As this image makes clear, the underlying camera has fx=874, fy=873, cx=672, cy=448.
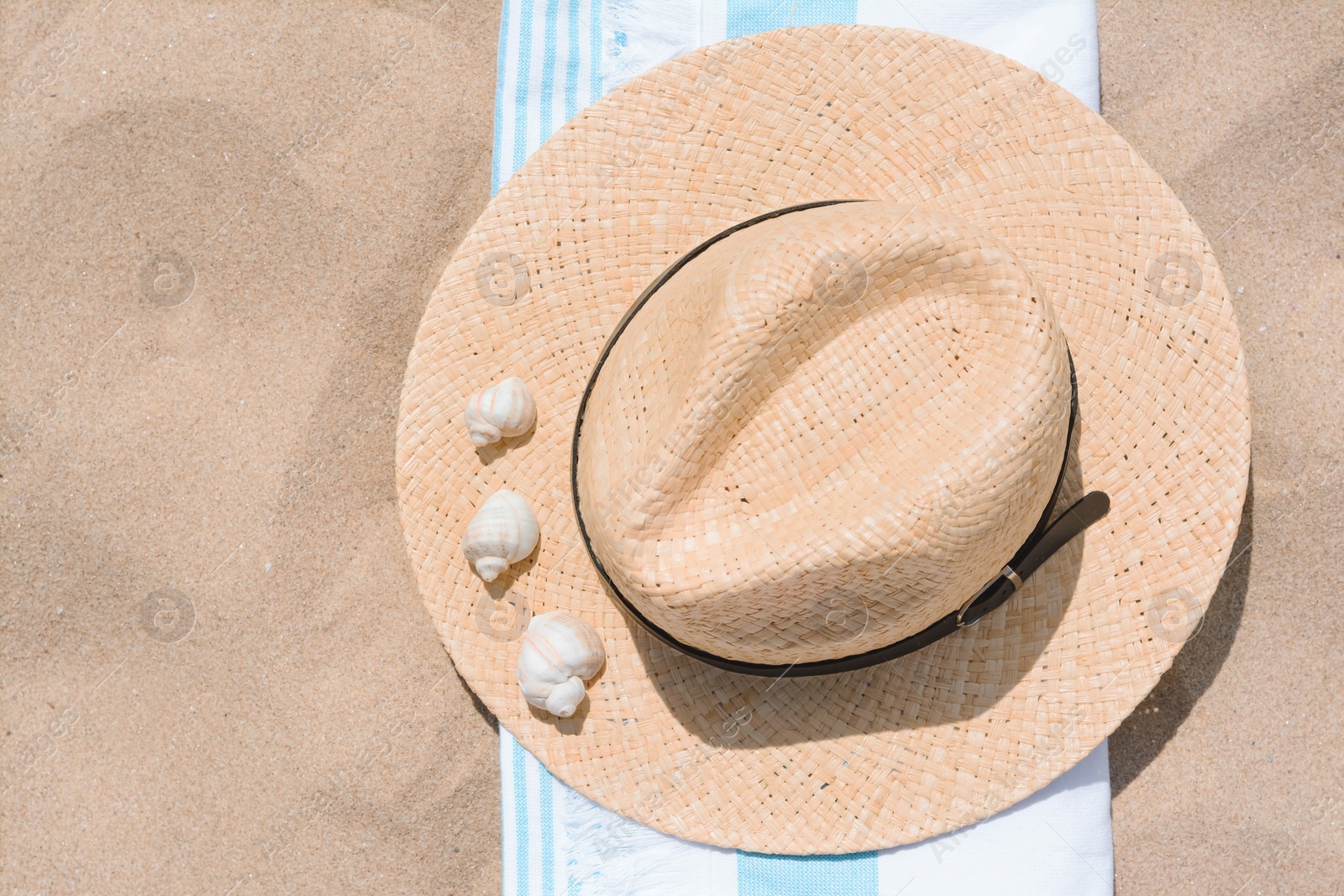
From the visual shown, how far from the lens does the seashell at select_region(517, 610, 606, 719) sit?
5.68 ft

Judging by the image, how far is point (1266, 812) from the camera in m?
2.51

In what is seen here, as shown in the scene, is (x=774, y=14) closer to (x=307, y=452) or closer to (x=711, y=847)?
(x=307, y=452)

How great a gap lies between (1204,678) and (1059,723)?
1072mm

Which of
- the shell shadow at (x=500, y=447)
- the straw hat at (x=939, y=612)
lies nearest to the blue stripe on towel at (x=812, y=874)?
the straw hat at (x=939, y=612)

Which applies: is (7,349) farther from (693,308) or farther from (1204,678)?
(1204,678)

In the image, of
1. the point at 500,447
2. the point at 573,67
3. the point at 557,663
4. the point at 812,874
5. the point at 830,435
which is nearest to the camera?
the point at 830,435

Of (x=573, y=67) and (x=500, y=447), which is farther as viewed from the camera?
(x=573, y=67)

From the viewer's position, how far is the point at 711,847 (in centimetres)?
215

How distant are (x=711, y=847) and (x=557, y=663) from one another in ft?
2.54

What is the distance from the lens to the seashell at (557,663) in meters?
1.73

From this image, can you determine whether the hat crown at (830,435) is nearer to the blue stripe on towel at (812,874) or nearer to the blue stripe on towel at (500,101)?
the blue stripe on towel at (812,874)

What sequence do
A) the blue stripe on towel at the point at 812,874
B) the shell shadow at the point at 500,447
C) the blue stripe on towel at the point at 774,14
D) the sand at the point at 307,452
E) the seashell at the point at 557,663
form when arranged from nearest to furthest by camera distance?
the seashell at the point at 557,663, the shell shadow at the point at 500,447, the blue stripe on towel at the point at 812,874, the blue stripe on towel at the point at 774,14, the sand at the point at 307,452

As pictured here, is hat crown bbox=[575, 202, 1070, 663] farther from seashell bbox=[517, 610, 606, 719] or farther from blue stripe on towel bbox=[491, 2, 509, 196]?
blue stripe on towel bbox=[491, 2, 509, 196]

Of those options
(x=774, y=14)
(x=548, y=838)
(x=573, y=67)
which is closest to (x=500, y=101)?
(x=573, y=67)
